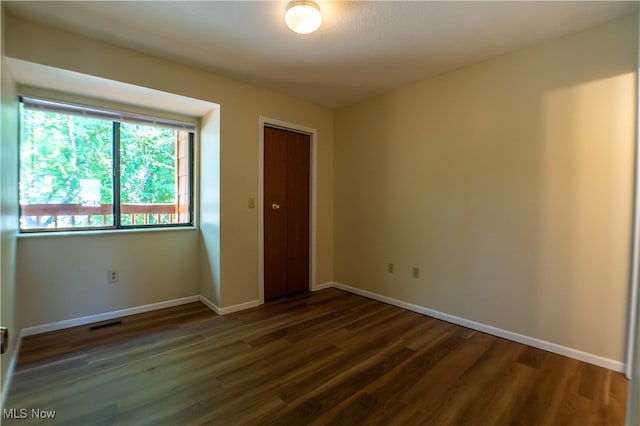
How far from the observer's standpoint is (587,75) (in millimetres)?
2072

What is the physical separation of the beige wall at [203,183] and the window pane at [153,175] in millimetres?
251

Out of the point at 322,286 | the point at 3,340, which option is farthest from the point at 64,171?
the point at 322,286

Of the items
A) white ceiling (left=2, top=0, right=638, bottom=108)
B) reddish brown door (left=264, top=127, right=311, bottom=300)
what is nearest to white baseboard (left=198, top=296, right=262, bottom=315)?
reddish brown door (left=264, top=127, right=311, bottom=300)

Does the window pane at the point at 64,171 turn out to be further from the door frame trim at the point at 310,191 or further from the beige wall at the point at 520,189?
the beige wall at the point at 520,189

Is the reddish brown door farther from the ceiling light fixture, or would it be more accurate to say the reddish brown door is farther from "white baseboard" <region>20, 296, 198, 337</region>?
the ceiling light fixture

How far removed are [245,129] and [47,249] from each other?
205 centimetres

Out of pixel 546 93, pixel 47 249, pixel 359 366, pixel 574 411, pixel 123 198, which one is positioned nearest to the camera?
pixel 574 411

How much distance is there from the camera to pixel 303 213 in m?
3.73

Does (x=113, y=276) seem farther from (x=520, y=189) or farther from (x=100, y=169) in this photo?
(x=520, y=189)

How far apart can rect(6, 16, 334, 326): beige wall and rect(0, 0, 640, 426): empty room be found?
0.06ft

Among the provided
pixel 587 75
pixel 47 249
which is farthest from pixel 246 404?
pixel 587 75


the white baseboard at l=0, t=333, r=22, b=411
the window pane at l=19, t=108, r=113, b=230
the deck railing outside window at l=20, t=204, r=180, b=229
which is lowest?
the white baseboard at l=0, t=333, r=22, b=411

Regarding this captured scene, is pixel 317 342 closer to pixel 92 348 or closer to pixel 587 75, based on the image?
pixel 92 348

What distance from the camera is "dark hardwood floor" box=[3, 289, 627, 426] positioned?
157 centimetres
